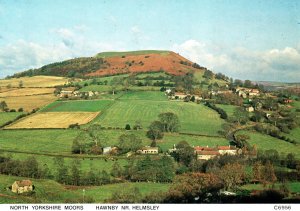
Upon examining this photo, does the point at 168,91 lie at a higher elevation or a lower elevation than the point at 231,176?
higher

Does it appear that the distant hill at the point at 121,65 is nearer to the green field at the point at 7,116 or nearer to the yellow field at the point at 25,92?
the yellow field at the point at 25,92

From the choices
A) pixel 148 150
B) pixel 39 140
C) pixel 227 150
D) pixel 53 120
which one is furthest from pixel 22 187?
pixel 53 120

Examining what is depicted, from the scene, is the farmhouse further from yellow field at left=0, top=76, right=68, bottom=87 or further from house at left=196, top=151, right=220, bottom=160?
yellow field at left=0, top=76, right=68, bottom=87

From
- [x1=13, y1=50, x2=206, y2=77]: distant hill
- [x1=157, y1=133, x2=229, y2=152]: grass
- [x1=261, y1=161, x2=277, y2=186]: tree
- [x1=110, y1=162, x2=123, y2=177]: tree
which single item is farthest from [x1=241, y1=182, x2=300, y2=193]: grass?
[x1=13, y1=50, x2=206, y2=77]: distant hill

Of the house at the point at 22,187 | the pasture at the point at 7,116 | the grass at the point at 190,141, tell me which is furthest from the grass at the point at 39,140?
the house at the point at 22,187

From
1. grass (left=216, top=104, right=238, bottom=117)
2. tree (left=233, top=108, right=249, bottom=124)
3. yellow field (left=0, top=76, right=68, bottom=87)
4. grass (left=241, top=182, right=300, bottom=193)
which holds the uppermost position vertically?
yellow field (left=0, top=76, right=68, bottom=87)

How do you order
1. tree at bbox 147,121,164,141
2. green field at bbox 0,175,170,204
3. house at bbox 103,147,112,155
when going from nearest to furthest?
1. green field at bbox 0,175,170,204
2. house at bbox 103,147,112,155
3. tree at bbox 147,121,164,141

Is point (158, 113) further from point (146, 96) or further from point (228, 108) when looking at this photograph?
point (146, 96)
